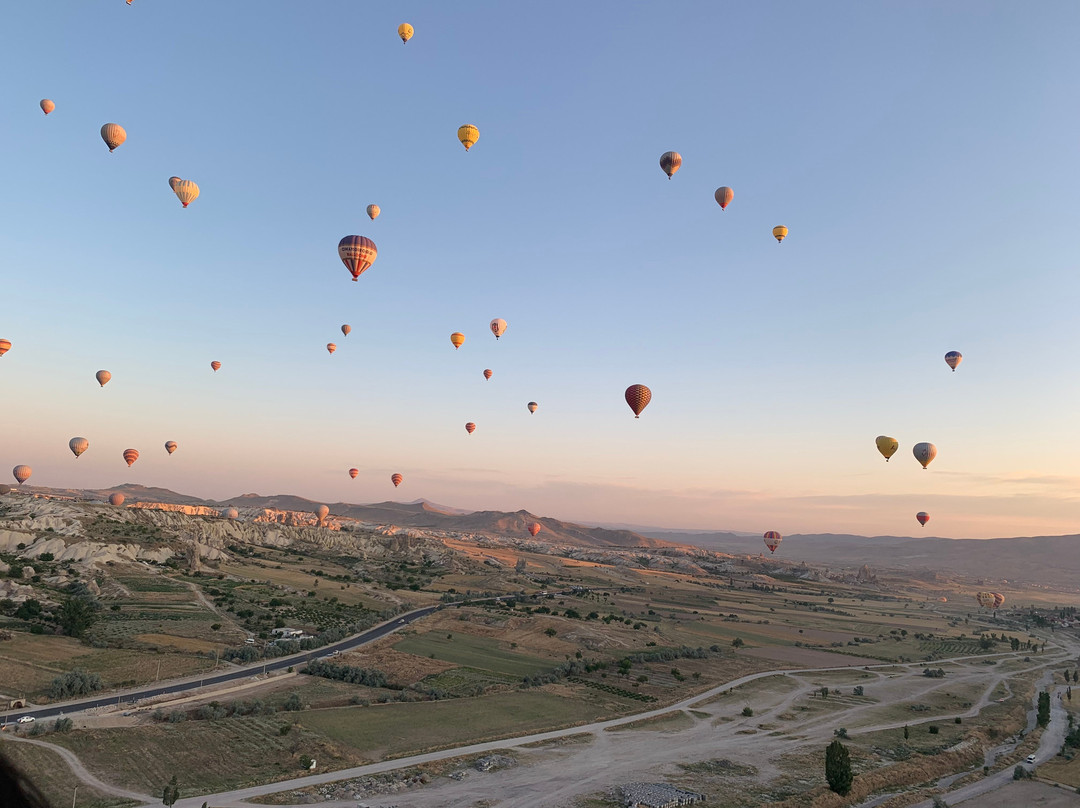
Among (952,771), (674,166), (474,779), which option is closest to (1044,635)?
(952,771)

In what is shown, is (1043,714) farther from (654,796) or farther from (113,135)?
(113,135)

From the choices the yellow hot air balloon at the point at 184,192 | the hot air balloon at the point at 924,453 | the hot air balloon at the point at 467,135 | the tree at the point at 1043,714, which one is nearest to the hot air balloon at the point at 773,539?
the hot air balloon at the point at 924,453

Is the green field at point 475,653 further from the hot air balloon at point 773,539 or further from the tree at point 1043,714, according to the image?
the hot air balloon at point 773,539

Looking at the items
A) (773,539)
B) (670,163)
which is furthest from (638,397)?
(773,539)

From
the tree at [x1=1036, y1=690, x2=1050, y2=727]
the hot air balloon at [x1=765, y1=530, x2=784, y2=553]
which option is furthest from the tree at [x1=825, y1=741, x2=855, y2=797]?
the hot air balloon at [x1=765, y1=530, x2=784, y2=553]

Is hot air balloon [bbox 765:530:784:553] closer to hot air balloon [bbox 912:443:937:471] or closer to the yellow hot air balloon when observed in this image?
hot air balloon [bbox 912:443:937:471]

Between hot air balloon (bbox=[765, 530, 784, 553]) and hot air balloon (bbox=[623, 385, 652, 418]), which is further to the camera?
hot air balloon (bbox=[765, 530, 784, 553])

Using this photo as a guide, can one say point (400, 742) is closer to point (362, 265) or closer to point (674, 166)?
point (362, 265)
